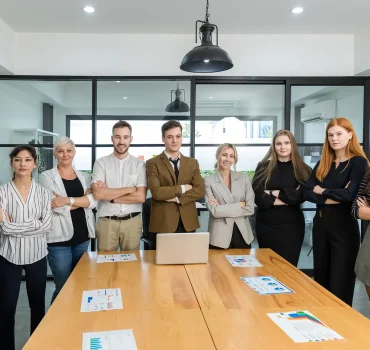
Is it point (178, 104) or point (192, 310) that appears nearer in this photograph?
point (192, 310)

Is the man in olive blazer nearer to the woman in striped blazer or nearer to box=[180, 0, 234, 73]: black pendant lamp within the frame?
box=[180, 0, 234, 73]: black pendant lamp

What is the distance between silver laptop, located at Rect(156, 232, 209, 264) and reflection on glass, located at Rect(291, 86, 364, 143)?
2.74 meters

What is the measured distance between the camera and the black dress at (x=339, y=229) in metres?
2.91

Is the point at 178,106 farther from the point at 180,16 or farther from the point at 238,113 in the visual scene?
the point at 180,16

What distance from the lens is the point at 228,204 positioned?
3225 millimetres

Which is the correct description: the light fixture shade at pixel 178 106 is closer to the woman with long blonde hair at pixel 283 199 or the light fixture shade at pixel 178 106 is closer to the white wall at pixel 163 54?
the white wall at pixel 163 54

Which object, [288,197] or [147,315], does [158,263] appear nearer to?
[147,315]

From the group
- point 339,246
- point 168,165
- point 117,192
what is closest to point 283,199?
point 339,246

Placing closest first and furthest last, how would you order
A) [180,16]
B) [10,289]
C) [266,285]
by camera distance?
[266,285]
[10,289]
[180,16]

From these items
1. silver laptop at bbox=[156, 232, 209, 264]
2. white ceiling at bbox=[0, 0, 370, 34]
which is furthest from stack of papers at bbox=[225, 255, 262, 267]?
white ceiling at bbox=[0, 0, 370, 34]

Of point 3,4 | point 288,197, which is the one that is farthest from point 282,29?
point 3,4

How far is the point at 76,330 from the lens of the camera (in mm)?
1536

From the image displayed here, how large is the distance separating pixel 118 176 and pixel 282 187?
4.76 feet

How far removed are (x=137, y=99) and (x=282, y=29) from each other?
187cm
